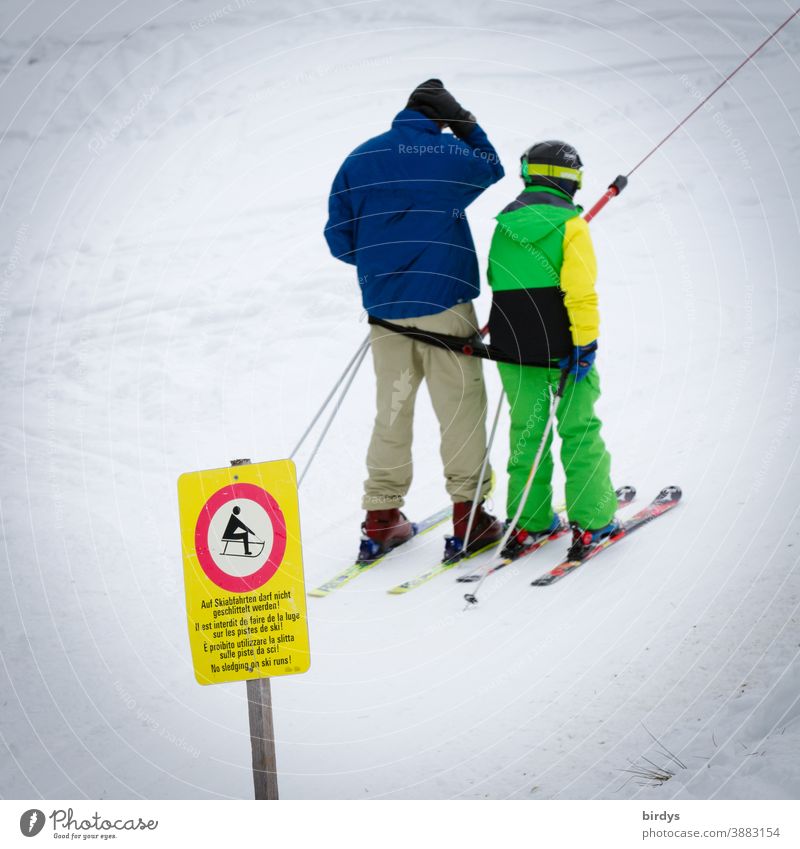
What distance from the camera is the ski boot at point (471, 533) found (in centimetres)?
501

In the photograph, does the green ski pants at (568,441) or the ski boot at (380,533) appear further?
the ski boot at (380,533)

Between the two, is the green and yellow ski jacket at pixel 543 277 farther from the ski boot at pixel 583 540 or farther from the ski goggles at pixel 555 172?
the ski boot at pixel 583 540

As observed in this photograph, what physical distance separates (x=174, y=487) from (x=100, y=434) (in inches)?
43.1

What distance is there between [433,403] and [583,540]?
1.05 meters

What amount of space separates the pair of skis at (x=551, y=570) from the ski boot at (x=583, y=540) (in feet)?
0.05

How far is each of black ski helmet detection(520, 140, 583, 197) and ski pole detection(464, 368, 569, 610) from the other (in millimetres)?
882

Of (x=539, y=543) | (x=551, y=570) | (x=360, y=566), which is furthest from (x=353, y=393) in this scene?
(x=551, y=570)

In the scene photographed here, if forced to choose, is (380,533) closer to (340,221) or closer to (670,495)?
(670,495)

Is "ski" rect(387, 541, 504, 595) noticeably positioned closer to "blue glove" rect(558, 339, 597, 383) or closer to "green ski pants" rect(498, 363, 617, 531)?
"green ski pants" rect(498, 363, 617, 531)

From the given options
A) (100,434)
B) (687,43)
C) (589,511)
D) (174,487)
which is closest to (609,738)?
(589,511)

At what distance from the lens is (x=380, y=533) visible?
206 inches

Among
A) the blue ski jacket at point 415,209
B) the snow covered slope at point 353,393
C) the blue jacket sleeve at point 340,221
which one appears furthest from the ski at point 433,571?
the blue jacket sleeve at point 340,221

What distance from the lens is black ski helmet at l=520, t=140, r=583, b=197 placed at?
4.39m

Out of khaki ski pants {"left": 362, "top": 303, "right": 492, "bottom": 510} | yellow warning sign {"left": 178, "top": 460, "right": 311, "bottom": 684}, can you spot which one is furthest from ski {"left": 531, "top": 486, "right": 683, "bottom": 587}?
yellow warning sign {"left": 178, "top": 460, "right": 311, "bottom": 684}
